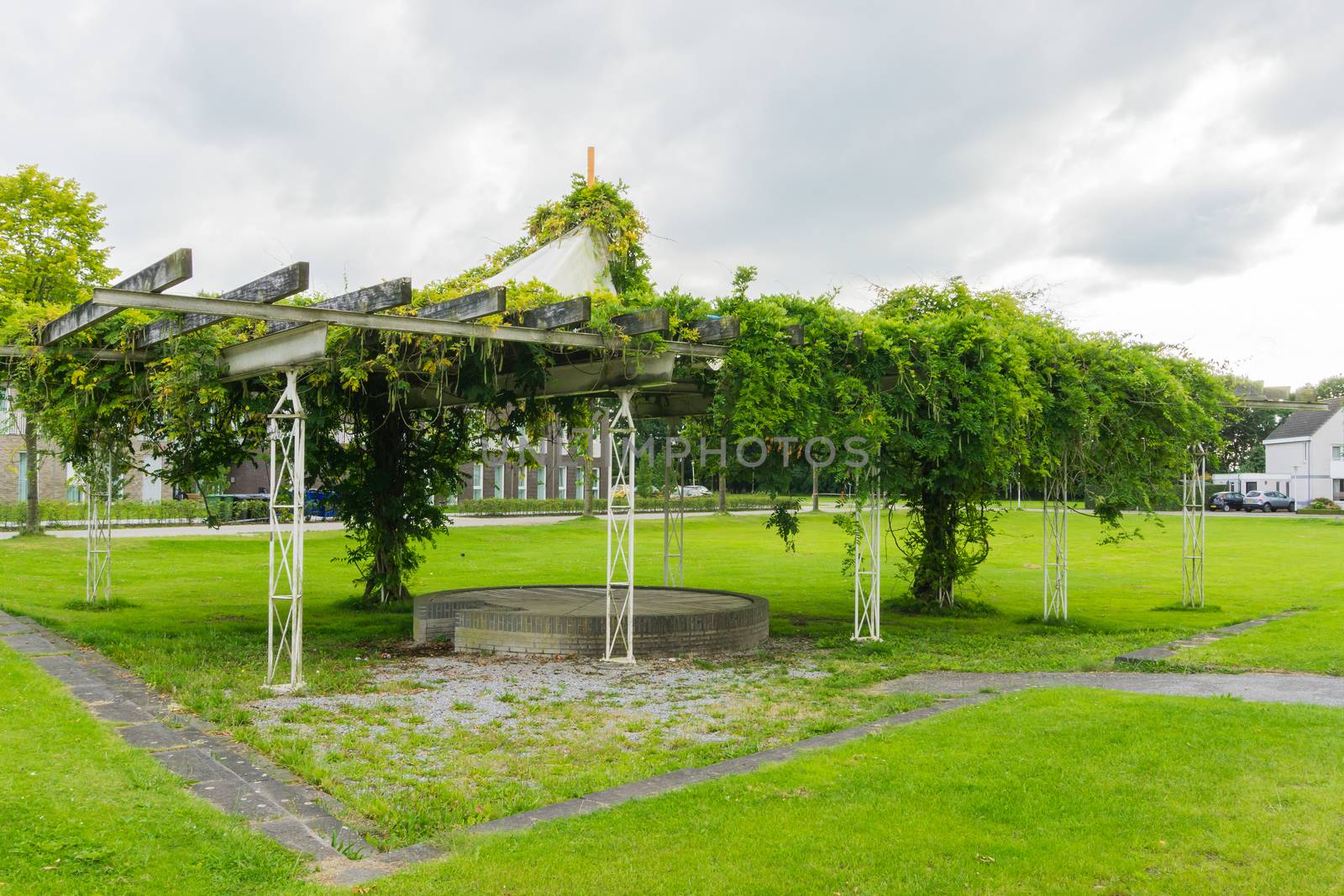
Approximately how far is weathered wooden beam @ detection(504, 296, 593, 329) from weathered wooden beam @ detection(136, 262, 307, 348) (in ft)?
8.07

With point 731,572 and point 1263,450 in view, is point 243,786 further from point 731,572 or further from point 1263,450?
point 1263,450

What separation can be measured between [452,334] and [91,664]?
5.39 metres

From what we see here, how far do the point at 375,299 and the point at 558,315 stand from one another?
68.1 inches

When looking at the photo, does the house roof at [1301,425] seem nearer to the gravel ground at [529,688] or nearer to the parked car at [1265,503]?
the parked car at [1265,503]

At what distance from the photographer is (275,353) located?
10.7 metres

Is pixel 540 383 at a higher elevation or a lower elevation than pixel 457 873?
higher

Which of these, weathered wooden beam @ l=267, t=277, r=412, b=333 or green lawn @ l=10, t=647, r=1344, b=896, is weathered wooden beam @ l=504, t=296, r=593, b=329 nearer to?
weathered wooden beam @ l=267, t=277, r=412, b=333

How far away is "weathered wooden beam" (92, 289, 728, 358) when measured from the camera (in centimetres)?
845

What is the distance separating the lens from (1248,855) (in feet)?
18.0

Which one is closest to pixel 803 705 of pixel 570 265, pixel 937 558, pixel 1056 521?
pixel 570 265

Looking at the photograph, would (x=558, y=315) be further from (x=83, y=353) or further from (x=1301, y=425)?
(x=1301, y=425)

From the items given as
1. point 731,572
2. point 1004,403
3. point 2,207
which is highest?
point 2,207

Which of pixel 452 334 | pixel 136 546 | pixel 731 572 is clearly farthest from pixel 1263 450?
pixel 452 334

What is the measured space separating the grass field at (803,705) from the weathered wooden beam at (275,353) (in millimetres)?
3143
